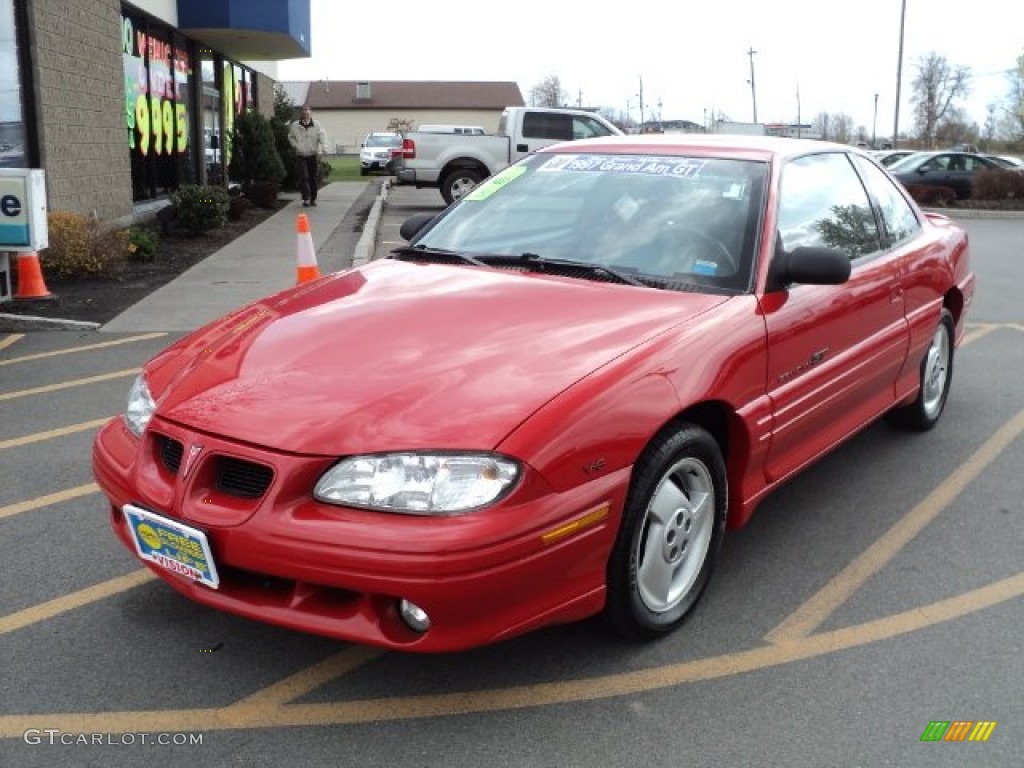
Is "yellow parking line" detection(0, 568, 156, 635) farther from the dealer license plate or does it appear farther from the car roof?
the car roof

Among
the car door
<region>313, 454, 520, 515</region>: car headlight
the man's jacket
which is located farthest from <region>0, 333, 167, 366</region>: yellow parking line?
the man's jacket

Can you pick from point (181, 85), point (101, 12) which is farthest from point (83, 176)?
point (181, 85)

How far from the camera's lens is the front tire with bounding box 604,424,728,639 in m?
2.99

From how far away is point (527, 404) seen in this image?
109 inches

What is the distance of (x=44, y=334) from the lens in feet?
26.3

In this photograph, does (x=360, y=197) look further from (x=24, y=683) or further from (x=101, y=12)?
(x=24, y=683)

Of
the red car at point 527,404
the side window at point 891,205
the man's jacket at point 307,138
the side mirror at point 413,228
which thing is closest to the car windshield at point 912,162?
the man's jacket at point 307,138

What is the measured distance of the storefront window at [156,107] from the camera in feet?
49.3

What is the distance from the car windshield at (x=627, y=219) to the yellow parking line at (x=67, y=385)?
316 cm

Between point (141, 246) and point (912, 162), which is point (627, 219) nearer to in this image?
point (141, 246)

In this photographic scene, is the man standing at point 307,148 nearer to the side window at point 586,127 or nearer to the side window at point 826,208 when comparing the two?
the side window at point 586,127

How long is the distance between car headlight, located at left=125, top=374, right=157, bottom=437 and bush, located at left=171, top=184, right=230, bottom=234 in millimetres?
11434

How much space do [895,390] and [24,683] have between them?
3857 millimetres

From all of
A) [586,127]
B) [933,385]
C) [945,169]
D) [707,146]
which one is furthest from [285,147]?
[707,146]
